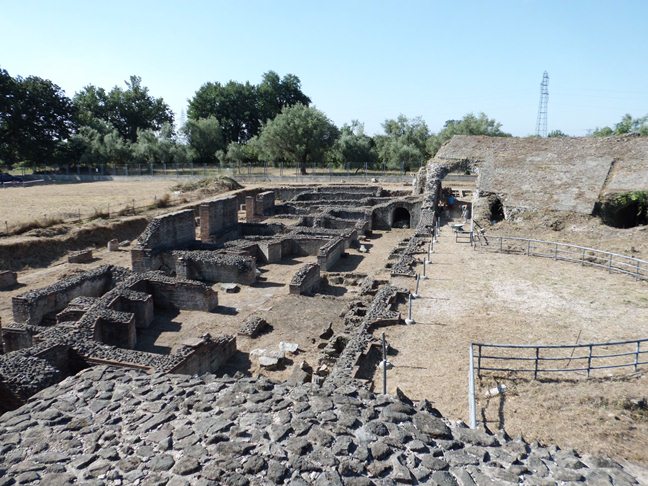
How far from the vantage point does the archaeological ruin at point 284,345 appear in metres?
5.29

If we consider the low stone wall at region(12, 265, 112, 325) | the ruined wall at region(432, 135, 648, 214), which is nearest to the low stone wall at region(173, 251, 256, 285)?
the low stone wall at region(12, 265, 112, 325)

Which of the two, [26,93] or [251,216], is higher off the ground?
[26,93]

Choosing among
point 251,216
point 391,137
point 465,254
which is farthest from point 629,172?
point 391,137

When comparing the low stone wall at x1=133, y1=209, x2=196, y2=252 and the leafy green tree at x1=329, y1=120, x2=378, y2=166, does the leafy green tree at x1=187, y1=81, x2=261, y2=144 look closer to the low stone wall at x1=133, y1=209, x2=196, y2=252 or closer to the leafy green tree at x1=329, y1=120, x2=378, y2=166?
the leafy green tree at x1=329, y1=120, x2=378, y2=166

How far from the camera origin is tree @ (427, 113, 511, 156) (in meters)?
60.9

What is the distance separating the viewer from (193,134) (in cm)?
6556

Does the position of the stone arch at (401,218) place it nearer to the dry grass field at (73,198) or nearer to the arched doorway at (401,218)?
the arched doorway at (401,218)

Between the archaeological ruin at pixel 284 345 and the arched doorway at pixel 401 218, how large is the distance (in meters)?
0.12

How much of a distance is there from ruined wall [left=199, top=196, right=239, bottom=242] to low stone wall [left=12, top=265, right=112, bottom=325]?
26.6 ft

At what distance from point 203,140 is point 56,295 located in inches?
2110

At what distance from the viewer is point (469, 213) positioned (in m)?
29.3

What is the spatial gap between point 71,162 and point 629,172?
58.6 metres

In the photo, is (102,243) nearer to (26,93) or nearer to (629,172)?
(629,172)

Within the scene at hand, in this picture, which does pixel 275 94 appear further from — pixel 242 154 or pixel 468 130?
pixel 468 130
